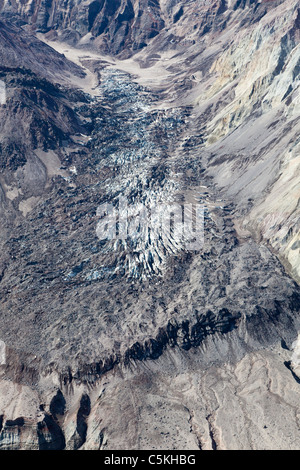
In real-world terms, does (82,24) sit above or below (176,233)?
below

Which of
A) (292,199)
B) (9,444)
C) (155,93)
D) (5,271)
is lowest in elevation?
(5,271)

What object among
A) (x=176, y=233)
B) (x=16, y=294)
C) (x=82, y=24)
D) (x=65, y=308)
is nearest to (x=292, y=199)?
(x=176, y=233)

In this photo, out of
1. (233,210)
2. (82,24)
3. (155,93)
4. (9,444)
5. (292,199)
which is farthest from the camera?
(82,24)

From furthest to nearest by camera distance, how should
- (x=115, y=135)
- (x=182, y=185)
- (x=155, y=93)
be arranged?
1. (x=155, y=93)
2. (x=115, y=135)
3. (x=182, y=185)

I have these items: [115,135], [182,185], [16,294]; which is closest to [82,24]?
[115,135]

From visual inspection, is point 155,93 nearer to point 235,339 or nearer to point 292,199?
point 292,199

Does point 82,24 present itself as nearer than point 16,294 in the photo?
No
